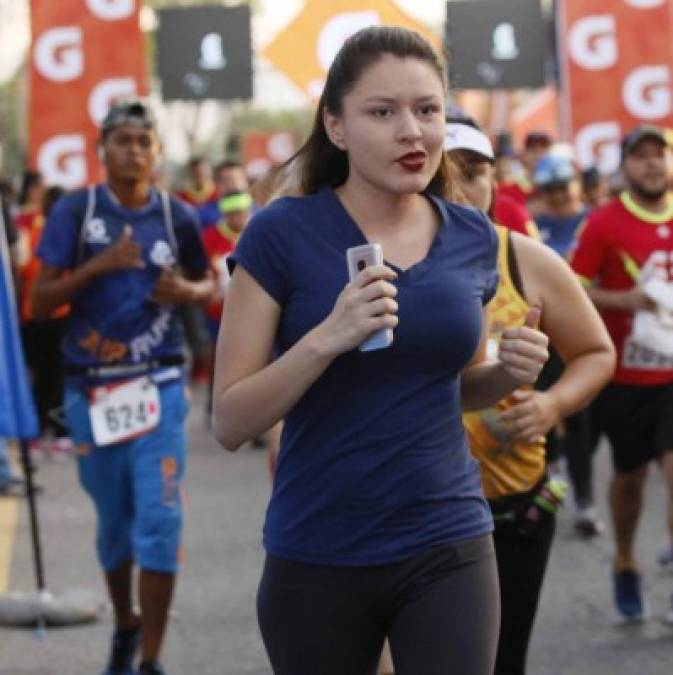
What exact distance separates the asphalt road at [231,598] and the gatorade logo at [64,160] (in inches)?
75.5

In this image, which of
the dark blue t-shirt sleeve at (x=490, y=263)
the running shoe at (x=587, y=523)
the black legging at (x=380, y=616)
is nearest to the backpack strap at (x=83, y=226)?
the dark blue t-shirt sleeve at (x=490, y=263)

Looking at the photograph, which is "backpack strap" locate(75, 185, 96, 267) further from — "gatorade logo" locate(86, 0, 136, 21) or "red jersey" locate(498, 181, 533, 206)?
"red jersey" locate(498, 181, 533, 206)

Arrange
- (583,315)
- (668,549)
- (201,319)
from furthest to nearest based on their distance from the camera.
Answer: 1. (201,319)
2. (668,549)
3. (583,315)

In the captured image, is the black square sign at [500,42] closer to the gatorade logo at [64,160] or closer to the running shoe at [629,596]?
the gatorade logo at [64,160]

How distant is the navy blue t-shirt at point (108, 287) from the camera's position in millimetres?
7199

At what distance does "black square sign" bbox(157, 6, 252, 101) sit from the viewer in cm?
1436

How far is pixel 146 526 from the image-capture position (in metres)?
7.08

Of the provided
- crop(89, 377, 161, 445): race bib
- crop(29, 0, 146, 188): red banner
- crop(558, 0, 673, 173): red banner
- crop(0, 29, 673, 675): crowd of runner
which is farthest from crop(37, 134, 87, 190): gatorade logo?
crop(0, 29, 673, 675): crowd of runner

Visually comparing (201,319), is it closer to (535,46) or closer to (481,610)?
(535,46)

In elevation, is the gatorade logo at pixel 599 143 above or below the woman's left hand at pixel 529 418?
below

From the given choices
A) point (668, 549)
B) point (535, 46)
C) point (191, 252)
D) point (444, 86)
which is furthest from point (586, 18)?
point (444, 86)

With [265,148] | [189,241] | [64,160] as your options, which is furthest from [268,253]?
[265,148]

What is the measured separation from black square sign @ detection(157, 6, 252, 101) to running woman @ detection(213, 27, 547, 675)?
10.3 m

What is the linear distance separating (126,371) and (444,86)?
10.7ft
